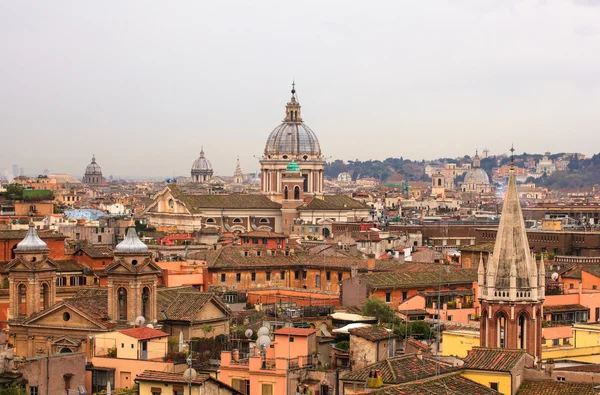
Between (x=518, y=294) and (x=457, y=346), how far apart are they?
1.72m

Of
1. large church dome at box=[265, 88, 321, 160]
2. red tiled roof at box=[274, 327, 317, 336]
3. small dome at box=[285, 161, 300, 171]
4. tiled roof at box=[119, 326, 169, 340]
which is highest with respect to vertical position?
large church dome at box=[265, 88, 321, 160]

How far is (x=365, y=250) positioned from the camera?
63188mm

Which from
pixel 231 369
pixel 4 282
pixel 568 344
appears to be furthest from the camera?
pixel 4 282

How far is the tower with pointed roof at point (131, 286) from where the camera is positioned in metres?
34.5

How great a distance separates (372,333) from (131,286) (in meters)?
7.67

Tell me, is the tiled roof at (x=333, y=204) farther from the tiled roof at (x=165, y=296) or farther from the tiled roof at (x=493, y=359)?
the tiled roof at (x=493, y=359)

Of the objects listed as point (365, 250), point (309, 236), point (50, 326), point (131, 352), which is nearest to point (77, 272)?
point (50, 326)

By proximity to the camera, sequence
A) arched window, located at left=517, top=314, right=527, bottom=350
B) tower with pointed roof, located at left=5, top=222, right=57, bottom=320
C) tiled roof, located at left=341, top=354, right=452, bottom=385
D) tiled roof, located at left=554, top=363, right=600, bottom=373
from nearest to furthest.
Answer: tiled roof, located at left=341, top=354, right=452, bottom=385, tiled roof, located at left=554, top=363, right=600, bottom=373, arched window, located at left=517, top=314, right=527, bottom=350, tower with pointed roof, located at left=5, top=222, right=57, bottom=320

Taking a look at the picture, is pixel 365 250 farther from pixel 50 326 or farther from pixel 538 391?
pixel 538 391

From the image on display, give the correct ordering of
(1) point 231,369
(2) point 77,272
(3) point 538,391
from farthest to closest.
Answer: (2) point 77,272 → (1) point 231,369 → (3) point 538,391

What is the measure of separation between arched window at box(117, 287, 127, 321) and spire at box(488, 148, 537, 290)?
7992 mm

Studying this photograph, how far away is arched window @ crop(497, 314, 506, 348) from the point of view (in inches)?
1258

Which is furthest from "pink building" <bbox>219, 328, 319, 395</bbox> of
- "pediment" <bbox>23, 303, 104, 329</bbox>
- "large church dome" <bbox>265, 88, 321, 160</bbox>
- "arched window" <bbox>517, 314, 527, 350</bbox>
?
"large church dome" <bbox>265, 88, 321, 160</bbox>

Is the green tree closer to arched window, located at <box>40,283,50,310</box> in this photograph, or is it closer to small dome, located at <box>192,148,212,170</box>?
arched window, located at <box>40,283,50,310</box>
